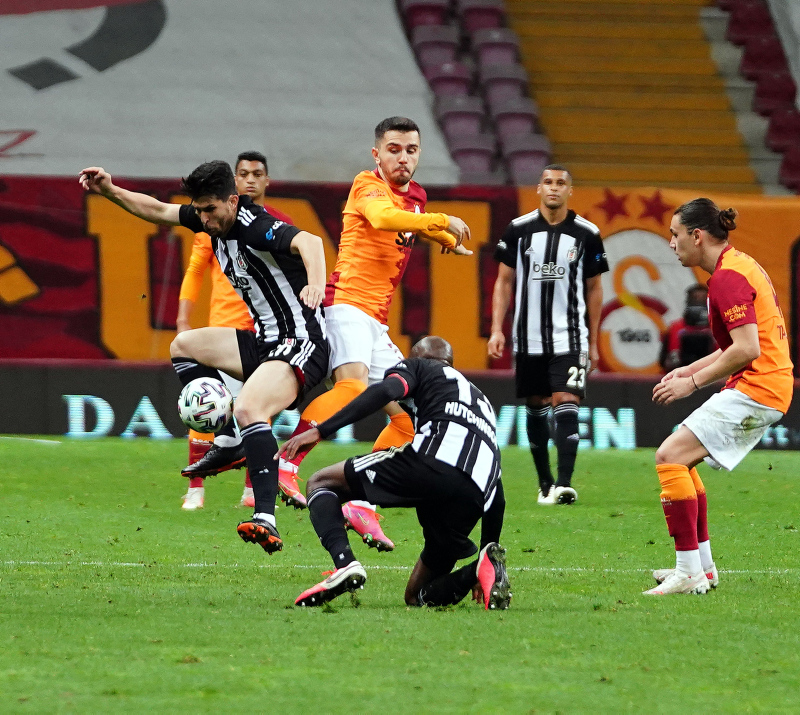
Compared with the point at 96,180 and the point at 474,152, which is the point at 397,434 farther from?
the point at 474,152

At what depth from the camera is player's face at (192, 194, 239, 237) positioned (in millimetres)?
6695

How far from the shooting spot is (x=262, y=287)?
697 cm

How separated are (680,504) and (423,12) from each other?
15.5 m

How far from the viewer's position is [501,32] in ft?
68.0

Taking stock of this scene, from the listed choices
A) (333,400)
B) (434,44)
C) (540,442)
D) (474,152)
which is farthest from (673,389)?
(434,44)

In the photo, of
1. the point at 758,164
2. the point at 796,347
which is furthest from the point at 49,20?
the point at 796,347

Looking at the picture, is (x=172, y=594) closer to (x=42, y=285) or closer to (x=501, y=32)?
(x=42, y=285)

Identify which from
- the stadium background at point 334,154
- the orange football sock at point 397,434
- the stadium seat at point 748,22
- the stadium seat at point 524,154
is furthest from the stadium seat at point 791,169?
the orange football sock at point 397,434

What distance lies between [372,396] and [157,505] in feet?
13.9

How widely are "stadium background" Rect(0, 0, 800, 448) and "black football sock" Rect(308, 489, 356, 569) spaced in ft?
25.4

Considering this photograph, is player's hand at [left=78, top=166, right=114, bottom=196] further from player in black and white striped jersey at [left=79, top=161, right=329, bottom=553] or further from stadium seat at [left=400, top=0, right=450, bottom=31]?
stadium seat at [left=400, top=0, right=450, bottom=31]

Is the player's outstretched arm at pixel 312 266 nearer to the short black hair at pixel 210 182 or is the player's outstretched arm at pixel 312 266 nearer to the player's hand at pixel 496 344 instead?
the short black hair at pixel 210 182

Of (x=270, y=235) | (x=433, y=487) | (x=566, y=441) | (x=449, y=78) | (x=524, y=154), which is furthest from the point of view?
(x=449, y=78)

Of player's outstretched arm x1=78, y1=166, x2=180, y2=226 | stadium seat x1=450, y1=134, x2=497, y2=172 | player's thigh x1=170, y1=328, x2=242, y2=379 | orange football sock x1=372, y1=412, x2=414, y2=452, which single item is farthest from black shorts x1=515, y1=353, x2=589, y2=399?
stadium seat x1=450, y1=134, x2=497, y2=172
